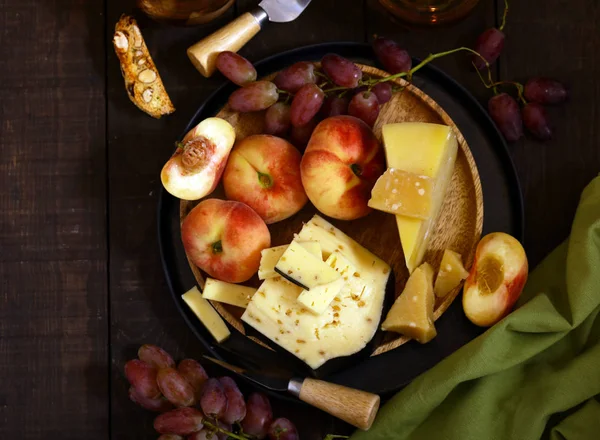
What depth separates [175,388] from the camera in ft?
3.10

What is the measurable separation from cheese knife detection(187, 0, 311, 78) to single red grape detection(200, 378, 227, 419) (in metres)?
0.44

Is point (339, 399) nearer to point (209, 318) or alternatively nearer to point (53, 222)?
point (209, 318)

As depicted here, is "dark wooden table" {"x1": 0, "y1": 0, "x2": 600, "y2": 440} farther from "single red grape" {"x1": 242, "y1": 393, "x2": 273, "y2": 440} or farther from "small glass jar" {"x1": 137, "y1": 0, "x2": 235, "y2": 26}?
"single red grape" {"x1": 242, "y1": 393, "x2": 273, "y2": 440}

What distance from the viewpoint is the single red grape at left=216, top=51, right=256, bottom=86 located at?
985 mm

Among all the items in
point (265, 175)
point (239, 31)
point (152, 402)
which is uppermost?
point (239, 31)

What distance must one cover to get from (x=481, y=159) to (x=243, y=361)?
0.44 m

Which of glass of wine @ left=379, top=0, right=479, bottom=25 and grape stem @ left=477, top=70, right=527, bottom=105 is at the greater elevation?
glass of wine @ left=379, top=0, right=479, bottom=25

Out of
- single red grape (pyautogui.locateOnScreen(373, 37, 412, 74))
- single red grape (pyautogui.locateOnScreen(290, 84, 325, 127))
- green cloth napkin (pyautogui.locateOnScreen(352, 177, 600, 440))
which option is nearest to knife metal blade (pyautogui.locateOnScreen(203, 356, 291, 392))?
green cloth napkin (pyautogui.locateOnScreen(352, 177, 600, 440))

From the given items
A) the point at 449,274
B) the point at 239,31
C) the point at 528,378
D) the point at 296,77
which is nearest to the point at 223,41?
the point at 239,31

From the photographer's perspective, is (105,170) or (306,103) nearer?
(306,103)

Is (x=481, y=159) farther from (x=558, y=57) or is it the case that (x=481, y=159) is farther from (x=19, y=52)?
(x=19, y=52)

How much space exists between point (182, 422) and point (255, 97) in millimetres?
433

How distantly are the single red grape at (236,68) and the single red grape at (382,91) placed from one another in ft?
0.56

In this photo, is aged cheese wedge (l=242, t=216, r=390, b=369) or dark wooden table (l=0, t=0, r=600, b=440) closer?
aged cheese wedge (l=242, t=216, r=390, b=369)
